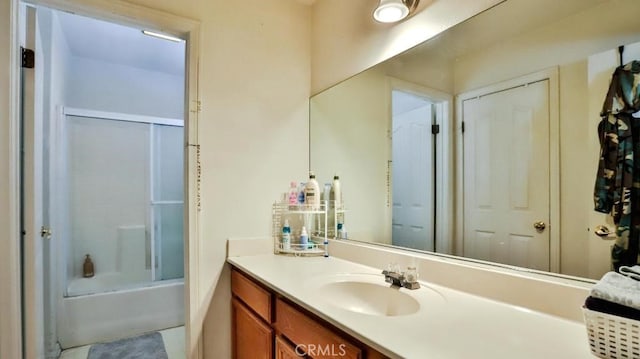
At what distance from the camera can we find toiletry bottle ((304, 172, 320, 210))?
1.91m

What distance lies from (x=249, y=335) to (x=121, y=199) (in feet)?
7.64

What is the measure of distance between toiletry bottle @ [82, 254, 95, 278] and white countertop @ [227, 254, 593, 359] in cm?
268

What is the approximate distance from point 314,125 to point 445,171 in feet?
3.01

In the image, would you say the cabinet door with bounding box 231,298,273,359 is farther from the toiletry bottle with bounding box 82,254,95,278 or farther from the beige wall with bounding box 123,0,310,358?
the toiletry bottle with bounding box 82,254,95,278

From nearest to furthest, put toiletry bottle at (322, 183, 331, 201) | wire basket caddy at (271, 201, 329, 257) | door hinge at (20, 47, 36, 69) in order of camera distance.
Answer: door hinge at (20, 47, 36, 69) < wire basket caddy at (271, 201, 329, 257) < toiletry bottle at (322, 183, 331, 201)

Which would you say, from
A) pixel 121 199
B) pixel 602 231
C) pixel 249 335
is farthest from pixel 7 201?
pixel 602 231

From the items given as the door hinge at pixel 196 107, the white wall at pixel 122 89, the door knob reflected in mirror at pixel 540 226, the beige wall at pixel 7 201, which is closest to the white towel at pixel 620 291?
the door knob reflected in mirror at pixel 540 226

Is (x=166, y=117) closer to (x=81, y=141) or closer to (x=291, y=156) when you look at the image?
(x=81, y=141)

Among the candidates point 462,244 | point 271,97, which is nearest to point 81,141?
point 271,97

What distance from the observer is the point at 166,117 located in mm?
3365

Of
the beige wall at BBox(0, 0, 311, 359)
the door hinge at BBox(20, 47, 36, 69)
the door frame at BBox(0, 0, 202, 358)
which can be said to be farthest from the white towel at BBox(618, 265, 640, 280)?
the door hinge at BBox(20, 47, 36, 69)

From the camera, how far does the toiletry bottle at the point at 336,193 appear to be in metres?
1.95

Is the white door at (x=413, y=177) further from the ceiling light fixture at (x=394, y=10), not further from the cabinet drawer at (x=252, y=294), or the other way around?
the cabinet drawer at (x=252, y=294)

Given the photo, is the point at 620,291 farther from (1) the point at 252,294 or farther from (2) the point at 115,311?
(2) the point at 115,311
